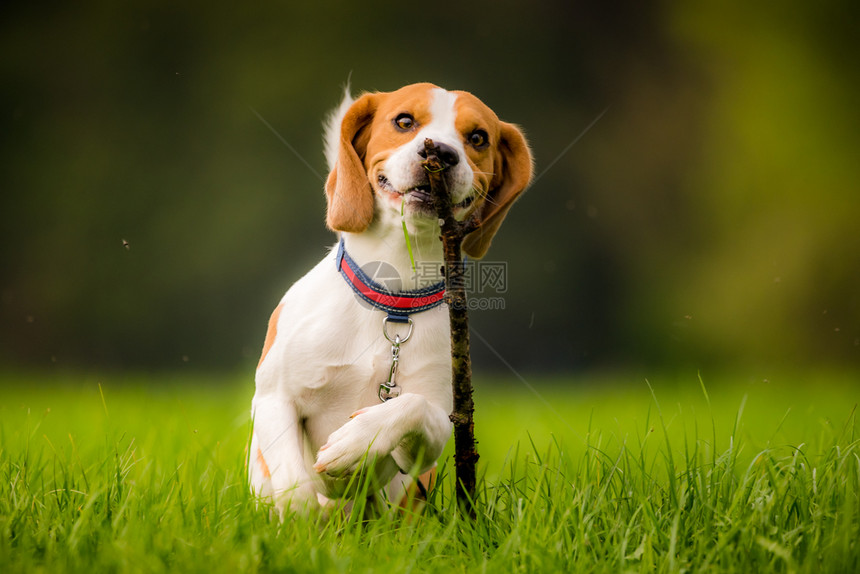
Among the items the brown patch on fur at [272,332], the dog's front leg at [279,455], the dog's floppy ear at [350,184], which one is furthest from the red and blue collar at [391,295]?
the dog's front leg at [279,455]

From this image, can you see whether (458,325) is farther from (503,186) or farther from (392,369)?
(503,186)

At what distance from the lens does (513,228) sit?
9.37 metres

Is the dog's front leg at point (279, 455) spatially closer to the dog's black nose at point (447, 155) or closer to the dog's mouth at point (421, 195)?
the dog's mouth at point (421, 195)

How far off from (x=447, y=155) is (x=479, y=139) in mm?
432

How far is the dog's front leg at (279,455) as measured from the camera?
239cm

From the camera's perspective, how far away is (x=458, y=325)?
2287 millimetres

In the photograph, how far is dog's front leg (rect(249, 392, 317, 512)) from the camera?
2391 mm

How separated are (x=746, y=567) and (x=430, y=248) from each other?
1394mm

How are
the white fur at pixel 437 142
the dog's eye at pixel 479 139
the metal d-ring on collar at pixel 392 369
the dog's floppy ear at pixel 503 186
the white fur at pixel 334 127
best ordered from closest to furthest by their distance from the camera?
the white fur at pixel 437 142
the metal d-ring on collar at pixel 392 369
the dog's eye at pixel 479 139
the dog's floppy ear at pixel 503 186
the white fur at pixel 334 127

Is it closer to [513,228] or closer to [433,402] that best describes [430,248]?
[433,402]

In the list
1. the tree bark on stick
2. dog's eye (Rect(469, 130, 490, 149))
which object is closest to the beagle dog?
dog's eye (Rect(469, 130, 490, 149))

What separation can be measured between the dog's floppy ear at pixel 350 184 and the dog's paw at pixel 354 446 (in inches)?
27.2

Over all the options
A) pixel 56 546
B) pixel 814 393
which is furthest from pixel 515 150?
pixel 814 393

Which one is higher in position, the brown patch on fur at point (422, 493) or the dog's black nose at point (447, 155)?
the dog's black nose at point (447, 155)
